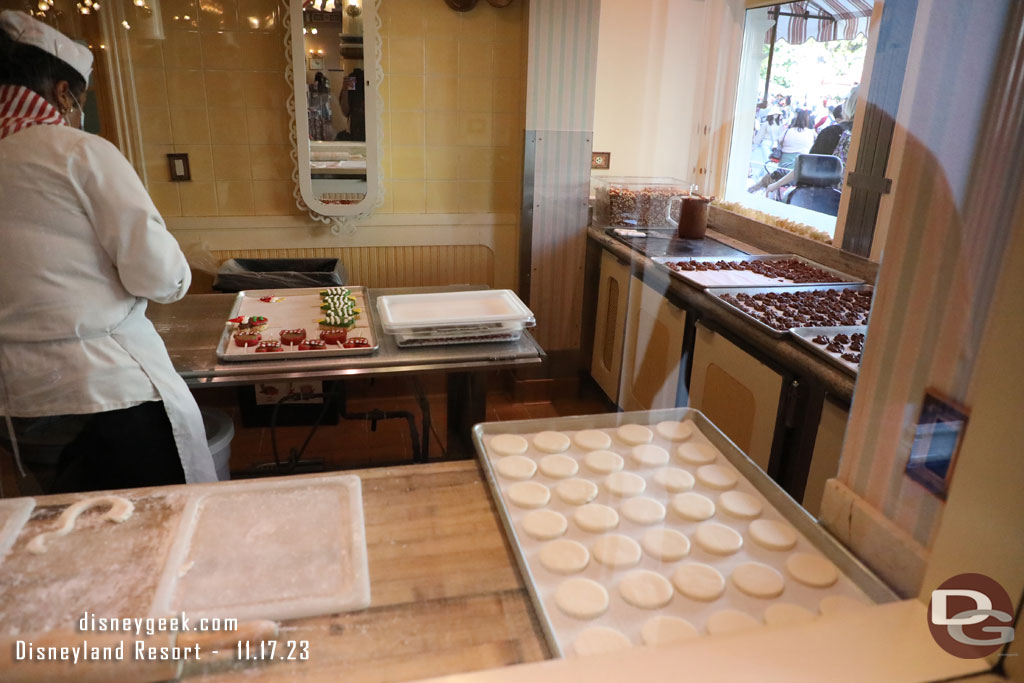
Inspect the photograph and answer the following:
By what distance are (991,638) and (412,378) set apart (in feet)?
3.74

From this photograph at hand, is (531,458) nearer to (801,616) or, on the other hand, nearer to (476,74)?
(801,616)

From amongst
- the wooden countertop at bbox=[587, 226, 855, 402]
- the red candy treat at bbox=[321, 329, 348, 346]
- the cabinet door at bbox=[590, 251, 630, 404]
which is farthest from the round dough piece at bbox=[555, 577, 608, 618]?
the red candy treat at bbox=[321, 329, 348, 346]

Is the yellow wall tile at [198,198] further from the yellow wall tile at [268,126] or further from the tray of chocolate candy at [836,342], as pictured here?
the tray of chocolate candy at [836,342]

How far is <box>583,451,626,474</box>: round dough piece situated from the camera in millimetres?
761

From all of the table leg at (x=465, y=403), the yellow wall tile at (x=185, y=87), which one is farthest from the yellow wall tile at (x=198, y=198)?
the table leg at (x=465, y=403)

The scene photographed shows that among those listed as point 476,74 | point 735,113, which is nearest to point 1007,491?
point 735,113

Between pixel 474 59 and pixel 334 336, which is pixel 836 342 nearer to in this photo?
pixel 334 336

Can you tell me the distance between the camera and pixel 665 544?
64 cm


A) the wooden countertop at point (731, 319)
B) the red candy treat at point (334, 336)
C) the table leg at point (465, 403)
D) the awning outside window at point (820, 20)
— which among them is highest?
the awning outside window at point (820, 20)

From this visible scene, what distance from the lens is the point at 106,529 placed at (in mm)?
612

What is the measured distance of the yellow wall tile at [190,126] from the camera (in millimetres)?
1922

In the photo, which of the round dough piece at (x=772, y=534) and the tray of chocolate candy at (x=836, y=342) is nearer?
the round dough piece at (x=772, y=534)

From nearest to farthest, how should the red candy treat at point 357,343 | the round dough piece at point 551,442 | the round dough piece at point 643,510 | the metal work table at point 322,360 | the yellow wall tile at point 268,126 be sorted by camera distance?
the round dough piece at point 643,510 → the round dough piece at point 551,442 → the metal work table at point 322,360 → the red candy treat at point 357,343 → the yellow wall tile at point 268,126

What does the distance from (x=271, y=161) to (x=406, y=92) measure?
498mm
